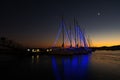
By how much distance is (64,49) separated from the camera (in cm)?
6341

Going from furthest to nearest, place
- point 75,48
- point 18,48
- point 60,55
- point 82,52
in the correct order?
point 82,52 < point 75,48 < point 60,55 < point 18,48

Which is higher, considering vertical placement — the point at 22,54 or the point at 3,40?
the point at 3,40

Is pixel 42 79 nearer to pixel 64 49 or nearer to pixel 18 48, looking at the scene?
pixel 18 48

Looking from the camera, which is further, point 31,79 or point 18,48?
point 18,48

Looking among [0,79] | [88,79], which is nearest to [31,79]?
[0,79]

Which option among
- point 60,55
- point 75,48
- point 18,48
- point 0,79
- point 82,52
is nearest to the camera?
point 0,79

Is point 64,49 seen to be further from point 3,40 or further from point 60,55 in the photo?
point 3,40

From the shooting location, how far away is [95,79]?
1842 centimetres

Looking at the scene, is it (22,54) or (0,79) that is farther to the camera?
(22,54)

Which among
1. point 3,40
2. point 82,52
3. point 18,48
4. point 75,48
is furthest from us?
point 82,52

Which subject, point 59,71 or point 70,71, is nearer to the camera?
point 59,71

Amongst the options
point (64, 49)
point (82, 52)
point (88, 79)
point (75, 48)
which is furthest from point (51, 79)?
point (82, 52)

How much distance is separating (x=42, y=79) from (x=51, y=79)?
3.76 feet

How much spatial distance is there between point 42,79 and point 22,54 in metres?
42.7
